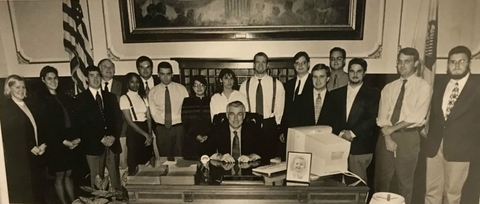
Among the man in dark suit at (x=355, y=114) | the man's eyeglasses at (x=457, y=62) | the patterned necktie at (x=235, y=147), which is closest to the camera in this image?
the man's eyeglasses at (x=457, y=62)

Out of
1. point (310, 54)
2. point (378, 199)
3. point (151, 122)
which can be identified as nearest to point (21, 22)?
point (151, 122)

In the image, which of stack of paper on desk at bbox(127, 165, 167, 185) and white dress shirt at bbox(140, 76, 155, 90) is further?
white dress shirt at bbox(140, 76, 155, 90)

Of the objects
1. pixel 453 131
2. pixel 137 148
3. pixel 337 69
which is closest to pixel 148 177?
pixel 137 148

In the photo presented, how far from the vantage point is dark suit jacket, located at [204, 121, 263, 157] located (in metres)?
2.65

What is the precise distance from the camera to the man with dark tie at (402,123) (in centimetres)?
251

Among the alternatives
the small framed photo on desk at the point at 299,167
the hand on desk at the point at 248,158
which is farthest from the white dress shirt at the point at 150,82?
the small framed photo on desk at the point at 299,167

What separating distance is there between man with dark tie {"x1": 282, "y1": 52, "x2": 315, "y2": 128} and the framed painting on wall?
0.94 ft

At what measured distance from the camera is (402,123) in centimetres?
257

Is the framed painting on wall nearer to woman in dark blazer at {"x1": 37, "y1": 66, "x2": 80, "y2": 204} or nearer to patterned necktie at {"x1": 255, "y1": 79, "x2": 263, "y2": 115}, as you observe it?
patterned necktie at {"x1": 255, "y1": 79, "x2": 263, "y2": 115}

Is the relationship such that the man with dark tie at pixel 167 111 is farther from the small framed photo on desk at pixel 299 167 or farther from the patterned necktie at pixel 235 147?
the small framed photo on desk at pixel 299 167

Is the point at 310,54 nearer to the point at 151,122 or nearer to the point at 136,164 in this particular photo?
the point at 151,122

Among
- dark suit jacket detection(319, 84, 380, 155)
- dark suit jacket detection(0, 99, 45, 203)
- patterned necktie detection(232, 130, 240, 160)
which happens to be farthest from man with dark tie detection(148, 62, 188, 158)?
dark suit jacket detection(319, 84, 380, 155)

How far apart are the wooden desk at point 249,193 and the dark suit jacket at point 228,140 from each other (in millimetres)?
382

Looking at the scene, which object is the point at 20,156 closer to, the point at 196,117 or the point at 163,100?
the point at 163,100
